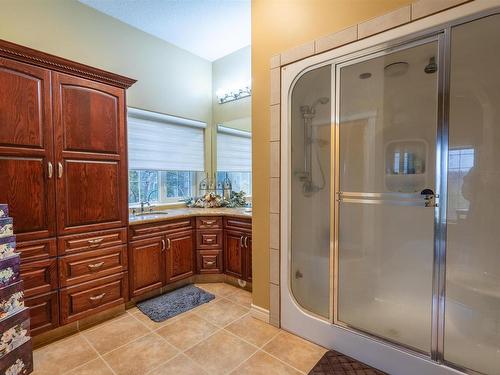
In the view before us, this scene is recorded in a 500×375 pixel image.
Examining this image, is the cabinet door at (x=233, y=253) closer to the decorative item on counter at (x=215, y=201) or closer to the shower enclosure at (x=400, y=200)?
the decorative item on counter at (x=215, y=201)

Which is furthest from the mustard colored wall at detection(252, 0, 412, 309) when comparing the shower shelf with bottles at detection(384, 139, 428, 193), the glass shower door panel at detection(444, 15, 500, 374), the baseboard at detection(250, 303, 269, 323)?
the shower shelf with bottles at detection(384, 139, 428, 193)

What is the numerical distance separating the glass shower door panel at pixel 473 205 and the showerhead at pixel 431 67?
3.8 inches

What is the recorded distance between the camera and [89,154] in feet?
6.79

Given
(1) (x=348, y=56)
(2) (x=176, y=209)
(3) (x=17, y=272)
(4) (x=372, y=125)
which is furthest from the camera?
(2) (x=176, y=209)

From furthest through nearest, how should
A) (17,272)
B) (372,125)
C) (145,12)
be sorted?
(145,12) < (372,125) < (17,272)

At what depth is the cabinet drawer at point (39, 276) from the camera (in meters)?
1.78

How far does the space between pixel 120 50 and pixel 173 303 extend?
274cm

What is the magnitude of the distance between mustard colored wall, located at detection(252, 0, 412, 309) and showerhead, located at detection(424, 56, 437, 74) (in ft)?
1.80

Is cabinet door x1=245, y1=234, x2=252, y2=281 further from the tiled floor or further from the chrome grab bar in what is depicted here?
the chrome grab bar

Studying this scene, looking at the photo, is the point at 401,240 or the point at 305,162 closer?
the point at 401,240

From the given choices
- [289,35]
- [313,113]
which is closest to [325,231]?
[313,113]

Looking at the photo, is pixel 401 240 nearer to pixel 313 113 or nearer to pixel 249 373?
pixel 313 113

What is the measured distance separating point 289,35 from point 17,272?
244cm

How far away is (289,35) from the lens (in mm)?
1987
